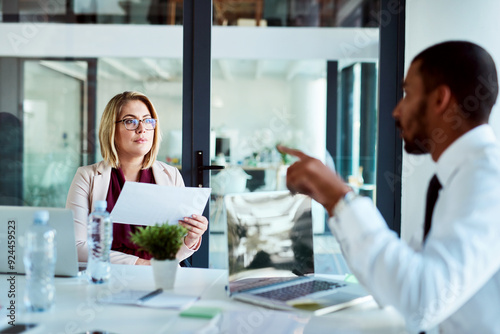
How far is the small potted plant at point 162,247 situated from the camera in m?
1.52

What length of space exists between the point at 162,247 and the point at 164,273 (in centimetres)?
8

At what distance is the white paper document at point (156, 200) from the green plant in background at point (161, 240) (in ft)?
1.01

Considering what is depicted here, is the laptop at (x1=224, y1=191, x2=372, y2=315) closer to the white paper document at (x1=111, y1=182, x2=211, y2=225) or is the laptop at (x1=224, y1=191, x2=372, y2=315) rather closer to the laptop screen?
the laptop screen

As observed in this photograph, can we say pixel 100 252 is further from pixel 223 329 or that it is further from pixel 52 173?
pixel 52 173

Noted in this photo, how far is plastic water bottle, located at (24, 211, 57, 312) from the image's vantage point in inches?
53.7

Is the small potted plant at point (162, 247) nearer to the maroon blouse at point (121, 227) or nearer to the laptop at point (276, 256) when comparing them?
the laptop at point (276, 256)

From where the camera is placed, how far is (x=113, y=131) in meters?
2.38

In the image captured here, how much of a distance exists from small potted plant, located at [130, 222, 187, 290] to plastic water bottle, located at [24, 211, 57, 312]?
248mm

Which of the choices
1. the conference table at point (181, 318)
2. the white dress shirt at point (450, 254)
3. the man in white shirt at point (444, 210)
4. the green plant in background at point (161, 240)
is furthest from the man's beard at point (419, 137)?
the green plant in background at point (161, 240)

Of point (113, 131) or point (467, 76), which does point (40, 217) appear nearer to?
point (113, 131)

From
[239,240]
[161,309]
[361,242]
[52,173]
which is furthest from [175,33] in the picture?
[361,242]

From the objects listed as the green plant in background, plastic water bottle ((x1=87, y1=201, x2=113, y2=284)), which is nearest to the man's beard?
the green plant in background

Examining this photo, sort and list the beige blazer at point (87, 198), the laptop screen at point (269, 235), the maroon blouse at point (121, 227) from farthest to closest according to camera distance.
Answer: the maroon blouse at point (121, 227) < the beige blazer at point (87, 198) < the laptop screen at point (269, 235)

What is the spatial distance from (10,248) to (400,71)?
92.5 inches
